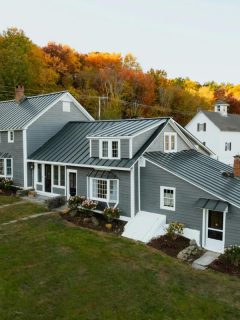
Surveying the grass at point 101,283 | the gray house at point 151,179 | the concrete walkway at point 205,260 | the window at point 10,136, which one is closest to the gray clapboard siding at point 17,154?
the window at point 10,136

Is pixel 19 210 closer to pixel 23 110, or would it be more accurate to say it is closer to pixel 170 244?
pixel 170 244

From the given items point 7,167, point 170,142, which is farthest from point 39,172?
point 170,142

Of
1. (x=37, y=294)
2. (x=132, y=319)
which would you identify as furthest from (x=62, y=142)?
(x=132, y=319)

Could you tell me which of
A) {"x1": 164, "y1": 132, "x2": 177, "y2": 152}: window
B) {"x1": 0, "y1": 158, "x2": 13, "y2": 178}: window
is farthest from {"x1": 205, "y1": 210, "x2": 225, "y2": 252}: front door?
{"x1": 0, "y1": 158, "x2": 13, "y2": 178}: window

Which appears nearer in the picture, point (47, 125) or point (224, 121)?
point (47, 125)

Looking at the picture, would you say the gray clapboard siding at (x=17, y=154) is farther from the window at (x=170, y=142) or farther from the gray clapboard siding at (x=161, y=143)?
the window at (x=170, y=142)

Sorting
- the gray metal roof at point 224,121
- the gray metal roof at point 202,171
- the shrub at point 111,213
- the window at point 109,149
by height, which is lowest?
the shrub at point 111,213

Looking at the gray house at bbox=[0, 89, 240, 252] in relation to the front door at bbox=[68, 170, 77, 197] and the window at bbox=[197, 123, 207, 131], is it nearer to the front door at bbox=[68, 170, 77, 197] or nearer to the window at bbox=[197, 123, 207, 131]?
the front door at bbox=[68, 170, 77, 197]
